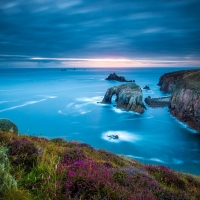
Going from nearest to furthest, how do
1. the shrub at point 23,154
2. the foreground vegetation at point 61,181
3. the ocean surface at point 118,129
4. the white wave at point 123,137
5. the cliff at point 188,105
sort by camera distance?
the foreground vegetation at point 61,181
the shrub at point 23,154
the ocean surface at point 118,129
the white wave at point 123,137
the cliff at point 188,105

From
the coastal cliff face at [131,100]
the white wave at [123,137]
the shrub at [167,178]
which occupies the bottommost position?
the white wave at [123,137]

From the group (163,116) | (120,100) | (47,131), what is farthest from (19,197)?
(120,100)

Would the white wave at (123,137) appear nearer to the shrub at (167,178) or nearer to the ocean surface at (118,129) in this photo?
the ocean surface at (118,129)

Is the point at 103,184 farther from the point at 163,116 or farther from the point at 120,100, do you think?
the point at 120,100

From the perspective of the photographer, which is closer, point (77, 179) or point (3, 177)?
point (3, 177)

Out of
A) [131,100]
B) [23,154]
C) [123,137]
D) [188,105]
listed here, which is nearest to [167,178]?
[23,154]

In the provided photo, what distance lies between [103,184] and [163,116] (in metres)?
61.9

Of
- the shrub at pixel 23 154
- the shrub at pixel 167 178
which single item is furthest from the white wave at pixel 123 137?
the shrub at pixel 23 154

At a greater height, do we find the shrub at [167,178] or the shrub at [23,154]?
the shrub at [23,154]

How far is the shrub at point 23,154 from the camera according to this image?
7.44 meters

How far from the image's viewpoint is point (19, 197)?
5.08 metres

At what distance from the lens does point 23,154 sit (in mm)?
7754

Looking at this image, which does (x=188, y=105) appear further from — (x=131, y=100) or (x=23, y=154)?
(x=23, y=154)

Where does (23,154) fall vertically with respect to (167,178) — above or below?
above
